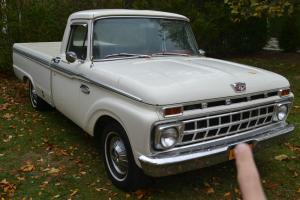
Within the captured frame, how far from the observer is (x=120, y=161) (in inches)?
174

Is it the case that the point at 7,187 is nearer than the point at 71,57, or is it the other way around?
the point at 7,187

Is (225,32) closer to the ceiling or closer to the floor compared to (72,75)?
closer to the floor

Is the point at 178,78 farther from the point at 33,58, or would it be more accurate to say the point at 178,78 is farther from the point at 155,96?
the point at 33,58

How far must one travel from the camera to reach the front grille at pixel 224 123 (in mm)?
3885

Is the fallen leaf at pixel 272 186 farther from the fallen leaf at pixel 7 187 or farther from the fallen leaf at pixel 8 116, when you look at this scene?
the fallen leaf at pixel 8 116

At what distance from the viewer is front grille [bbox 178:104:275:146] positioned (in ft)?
12.7

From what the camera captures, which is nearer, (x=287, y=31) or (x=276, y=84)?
(x=276, y=84)

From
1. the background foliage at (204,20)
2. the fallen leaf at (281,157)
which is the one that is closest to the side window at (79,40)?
the fallen leaf at (281,157)

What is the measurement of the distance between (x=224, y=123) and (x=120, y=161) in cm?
116

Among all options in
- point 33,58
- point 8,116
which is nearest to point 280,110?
point 33,58

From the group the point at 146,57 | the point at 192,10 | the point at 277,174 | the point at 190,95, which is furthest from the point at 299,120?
the point at 192,10

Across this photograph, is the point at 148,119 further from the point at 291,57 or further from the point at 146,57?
the point at 291,57

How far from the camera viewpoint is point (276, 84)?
179 inches

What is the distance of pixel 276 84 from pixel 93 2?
27.0 feet
